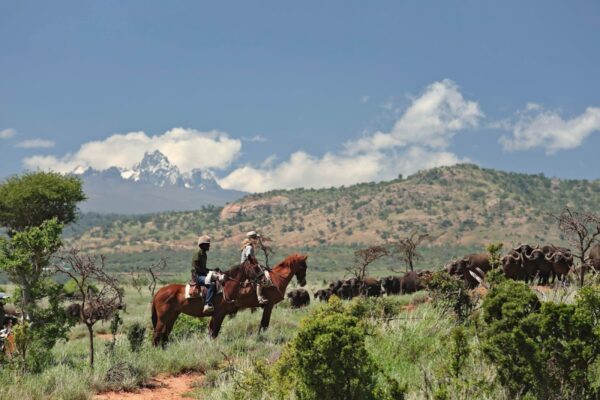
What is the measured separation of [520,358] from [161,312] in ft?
34.9

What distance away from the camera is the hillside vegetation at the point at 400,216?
13300 centimetres

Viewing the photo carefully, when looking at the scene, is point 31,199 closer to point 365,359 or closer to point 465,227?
point 365,359

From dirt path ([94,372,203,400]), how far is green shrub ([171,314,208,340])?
18.2 ft

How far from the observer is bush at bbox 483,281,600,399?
6918mm

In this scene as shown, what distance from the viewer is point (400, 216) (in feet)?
477

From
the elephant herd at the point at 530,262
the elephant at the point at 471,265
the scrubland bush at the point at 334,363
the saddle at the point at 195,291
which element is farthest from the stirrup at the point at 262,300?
the elephant at the point at 471,265

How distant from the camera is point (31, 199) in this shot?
40.9 metres

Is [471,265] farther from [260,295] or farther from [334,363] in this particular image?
[334,363]

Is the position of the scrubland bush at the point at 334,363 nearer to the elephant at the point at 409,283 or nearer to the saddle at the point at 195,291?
the saddle at the point at 195,291

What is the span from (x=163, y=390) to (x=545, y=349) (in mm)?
7195

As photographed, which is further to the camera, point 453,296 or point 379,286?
point 379,286

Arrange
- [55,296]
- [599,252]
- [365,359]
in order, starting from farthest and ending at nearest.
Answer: [599,252], [55,296], [365,359]

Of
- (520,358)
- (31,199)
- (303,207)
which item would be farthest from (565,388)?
(303,207)

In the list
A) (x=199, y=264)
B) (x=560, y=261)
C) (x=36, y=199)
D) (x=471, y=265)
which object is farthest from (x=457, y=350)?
(x=36, y=199)
